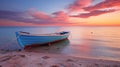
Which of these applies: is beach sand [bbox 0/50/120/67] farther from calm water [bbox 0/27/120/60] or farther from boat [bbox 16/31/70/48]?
boat [bbox 16/31/70/48]

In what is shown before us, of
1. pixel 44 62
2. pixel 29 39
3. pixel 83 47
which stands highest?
pixel 29 39

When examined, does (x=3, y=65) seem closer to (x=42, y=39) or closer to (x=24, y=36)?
(x=24, y=36)

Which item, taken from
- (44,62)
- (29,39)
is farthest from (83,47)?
(44,62)

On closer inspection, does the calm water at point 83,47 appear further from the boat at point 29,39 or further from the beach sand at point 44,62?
the beach sand at point 44,62

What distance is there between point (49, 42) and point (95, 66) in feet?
34.0

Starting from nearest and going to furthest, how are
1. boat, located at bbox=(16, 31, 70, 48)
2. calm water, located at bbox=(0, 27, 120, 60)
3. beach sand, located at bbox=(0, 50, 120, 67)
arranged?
beach sand, located at bbox=(0, 50, 120, 67), calm water, located at bbox=(0, 27, 120, 60), boat, located at bbox=(16, 31, 70, 48)

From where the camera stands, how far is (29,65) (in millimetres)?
5859

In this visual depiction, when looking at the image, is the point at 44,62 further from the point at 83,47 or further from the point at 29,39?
the point at 83,47

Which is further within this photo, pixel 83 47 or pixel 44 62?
pixel 83 47

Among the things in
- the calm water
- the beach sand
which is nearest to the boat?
the calm water

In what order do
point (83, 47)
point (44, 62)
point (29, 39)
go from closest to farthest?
point (44, 62) < point (29, 39) < point (83, 47)

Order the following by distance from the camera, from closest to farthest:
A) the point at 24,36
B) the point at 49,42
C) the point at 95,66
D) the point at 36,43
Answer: the point at 95,66 < the point at 24,36 < the point at 36,43 < the point at 49,42

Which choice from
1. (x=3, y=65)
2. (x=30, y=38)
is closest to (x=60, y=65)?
(x=3, y=65)

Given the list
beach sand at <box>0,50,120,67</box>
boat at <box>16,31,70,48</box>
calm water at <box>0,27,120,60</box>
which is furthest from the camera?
boat at <box>16,31,70,48</box>
